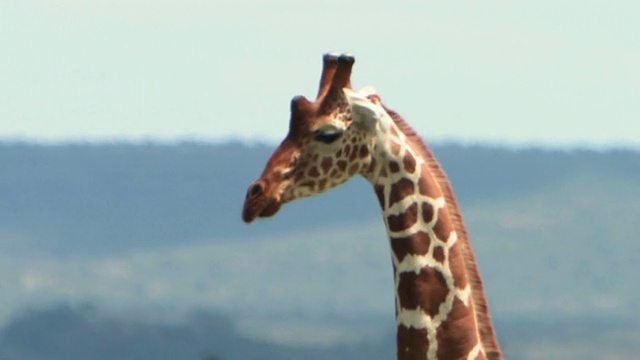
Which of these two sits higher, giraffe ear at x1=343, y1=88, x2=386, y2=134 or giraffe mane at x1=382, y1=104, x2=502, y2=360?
giraffe ear at x1=343, y1=88, x2=386, y2=134

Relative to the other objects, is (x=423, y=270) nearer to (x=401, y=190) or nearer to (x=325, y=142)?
(x=401, y=190)

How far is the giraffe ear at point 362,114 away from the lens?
19.2 metres

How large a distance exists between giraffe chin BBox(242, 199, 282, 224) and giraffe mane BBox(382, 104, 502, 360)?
4.19 feet

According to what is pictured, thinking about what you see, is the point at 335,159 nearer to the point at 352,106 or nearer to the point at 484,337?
the point at 352,106

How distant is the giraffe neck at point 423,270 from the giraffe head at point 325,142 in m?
0.30

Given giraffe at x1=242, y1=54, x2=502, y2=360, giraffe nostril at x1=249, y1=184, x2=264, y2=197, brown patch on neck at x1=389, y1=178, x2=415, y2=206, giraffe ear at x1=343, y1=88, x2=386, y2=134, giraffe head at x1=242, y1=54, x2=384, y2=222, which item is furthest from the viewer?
brown patch on neck at x1=389, y1=178, x2=415, y2=206

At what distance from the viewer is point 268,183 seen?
736 inches

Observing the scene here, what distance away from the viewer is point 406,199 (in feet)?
63.8

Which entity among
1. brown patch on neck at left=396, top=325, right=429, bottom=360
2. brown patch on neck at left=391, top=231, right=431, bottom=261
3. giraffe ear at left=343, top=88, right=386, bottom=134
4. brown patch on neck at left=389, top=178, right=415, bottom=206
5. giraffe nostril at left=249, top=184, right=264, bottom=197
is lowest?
brown patch on neck at left=396, top=325, right=429, bottom=360

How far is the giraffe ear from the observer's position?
63.1ft

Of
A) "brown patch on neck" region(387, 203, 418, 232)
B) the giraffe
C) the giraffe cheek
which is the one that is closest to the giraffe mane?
the giraffe

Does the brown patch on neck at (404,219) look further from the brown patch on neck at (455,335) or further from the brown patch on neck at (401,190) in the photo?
the brown patch on neck at (455,335)

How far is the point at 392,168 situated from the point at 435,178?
43 cm

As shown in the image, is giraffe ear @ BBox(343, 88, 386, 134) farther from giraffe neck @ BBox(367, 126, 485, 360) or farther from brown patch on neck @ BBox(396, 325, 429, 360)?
brown patch on neck @ BBox(396, 325, 429, 360)
